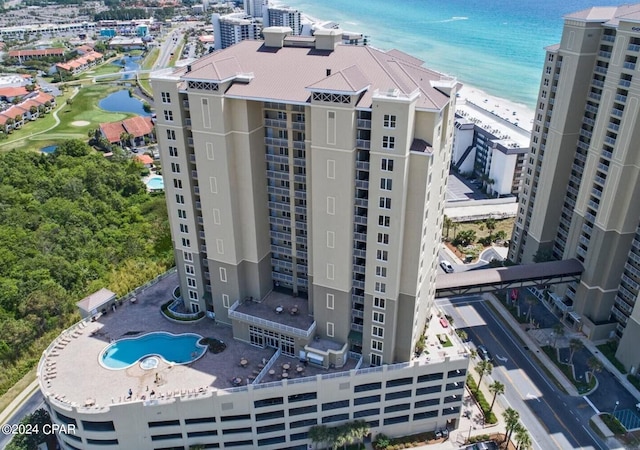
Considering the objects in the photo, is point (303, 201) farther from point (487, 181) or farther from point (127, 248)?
point (487, 181)

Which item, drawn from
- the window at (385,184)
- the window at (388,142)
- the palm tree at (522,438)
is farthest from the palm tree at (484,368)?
the window at (388,142)

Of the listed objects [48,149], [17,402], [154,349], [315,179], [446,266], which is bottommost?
[48,149]

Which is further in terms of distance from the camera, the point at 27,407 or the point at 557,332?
the point at 557,332

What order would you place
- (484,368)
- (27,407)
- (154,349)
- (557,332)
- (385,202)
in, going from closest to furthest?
1. (385,202)
2. (154,349)
3. (484,368)
4. (27,407)
5. (557,332)

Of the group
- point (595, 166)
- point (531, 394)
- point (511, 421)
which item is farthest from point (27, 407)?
point (595, 166)

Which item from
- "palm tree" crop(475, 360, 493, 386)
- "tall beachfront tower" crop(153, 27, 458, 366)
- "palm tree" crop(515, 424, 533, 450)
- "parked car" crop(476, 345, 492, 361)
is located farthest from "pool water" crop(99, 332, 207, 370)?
"parked car" crop(476, 345, 492, 361)

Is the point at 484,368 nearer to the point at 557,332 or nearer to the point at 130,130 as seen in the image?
the point at 557,332

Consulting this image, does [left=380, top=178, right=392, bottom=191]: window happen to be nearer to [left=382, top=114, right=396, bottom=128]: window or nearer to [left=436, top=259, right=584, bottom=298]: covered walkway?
[left=382, top=114, right=396, bottom=128]: window

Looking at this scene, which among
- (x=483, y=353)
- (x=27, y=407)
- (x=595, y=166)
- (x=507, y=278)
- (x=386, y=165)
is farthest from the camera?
(x=507, y=278)
